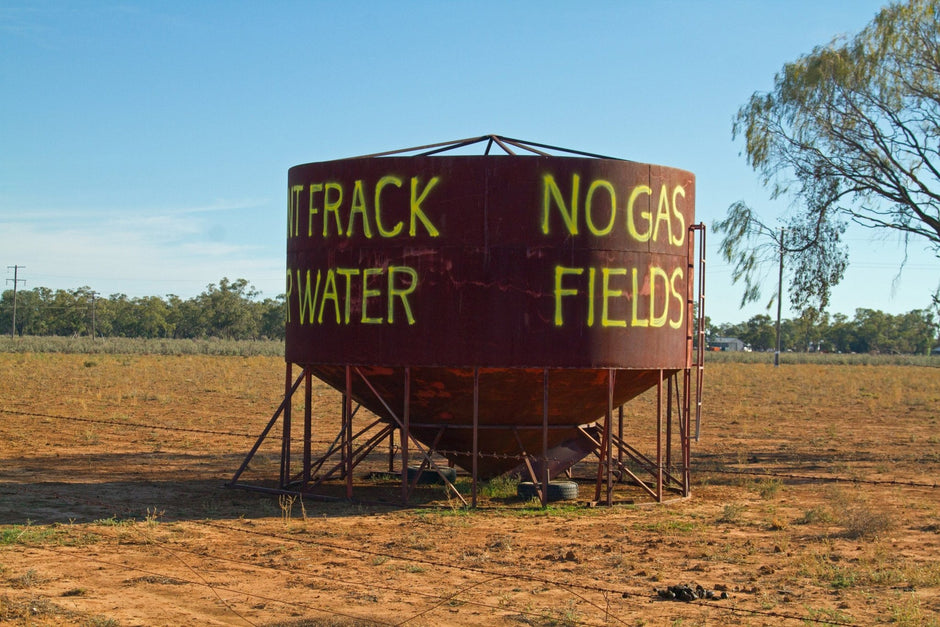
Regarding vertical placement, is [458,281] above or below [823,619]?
above

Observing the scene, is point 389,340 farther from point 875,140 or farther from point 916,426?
point 916,426

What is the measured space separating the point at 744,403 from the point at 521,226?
29.0 metres

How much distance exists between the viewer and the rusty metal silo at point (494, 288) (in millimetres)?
15961

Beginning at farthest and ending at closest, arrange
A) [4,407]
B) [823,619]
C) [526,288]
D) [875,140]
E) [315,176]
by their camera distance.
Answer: [4,407] < [875,140] < [315,176] < [526,288] < [823,619]

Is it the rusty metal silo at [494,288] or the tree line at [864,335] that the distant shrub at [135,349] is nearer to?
the rusty metal silo at [494,288]

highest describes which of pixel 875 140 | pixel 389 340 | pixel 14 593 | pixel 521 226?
pixel 875 140

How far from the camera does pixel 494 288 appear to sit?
627 inches

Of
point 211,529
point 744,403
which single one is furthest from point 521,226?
point 744,403

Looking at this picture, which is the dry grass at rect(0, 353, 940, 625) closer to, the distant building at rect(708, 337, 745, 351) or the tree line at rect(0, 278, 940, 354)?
the tree line at rect(0, 278, 940, 354)

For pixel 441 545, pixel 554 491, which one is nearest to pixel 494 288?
pixel 554 491

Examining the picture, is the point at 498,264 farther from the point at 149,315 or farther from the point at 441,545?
the point at 149,315

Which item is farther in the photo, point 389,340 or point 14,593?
point 389,340

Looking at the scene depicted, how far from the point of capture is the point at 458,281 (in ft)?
52.5

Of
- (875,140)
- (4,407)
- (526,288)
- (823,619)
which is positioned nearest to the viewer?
(823,619)
